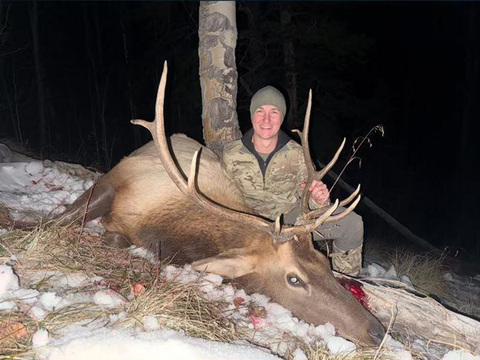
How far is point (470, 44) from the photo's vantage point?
81.8 feet

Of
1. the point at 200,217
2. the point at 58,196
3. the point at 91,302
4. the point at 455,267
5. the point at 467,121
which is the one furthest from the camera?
the point at 467,121

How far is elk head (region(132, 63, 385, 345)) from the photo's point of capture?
3.19 m

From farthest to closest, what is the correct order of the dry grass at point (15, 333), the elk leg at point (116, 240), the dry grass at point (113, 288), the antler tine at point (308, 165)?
the elk leg at point (116, 240) → the antler tine at point (308, 165) → the dry grass at point (113, 288) → the dry grass at point (15, 333)

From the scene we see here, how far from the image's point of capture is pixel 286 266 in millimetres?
3488

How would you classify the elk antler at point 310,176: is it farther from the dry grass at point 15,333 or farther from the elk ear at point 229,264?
the dry grass at point 15,333

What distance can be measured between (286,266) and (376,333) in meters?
0.77

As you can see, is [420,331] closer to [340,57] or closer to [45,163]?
[45,163]

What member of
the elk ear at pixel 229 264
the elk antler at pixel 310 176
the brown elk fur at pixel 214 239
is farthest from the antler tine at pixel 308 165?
the elk ear at pixel 229 264

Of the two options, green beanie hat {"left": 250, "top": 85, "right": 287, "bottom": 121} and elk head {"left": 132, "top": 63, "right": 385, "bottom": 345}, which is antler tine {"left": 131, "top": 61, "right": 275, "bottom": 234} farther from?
green beanie hat {"left": 250, "top": 85, "right": 287, "bottom": 121}

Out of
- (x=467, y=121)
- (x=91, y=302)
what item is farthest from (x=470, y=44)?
(x=91, y=302)

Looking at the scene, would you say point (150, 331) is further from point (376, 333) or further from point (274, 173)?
point (274, 173)

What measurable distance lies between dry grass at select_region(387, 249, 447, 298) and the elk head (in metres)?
3.17

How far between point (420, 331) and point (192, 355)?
6.55ft

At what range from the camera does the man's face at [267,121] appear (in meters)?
4.47
